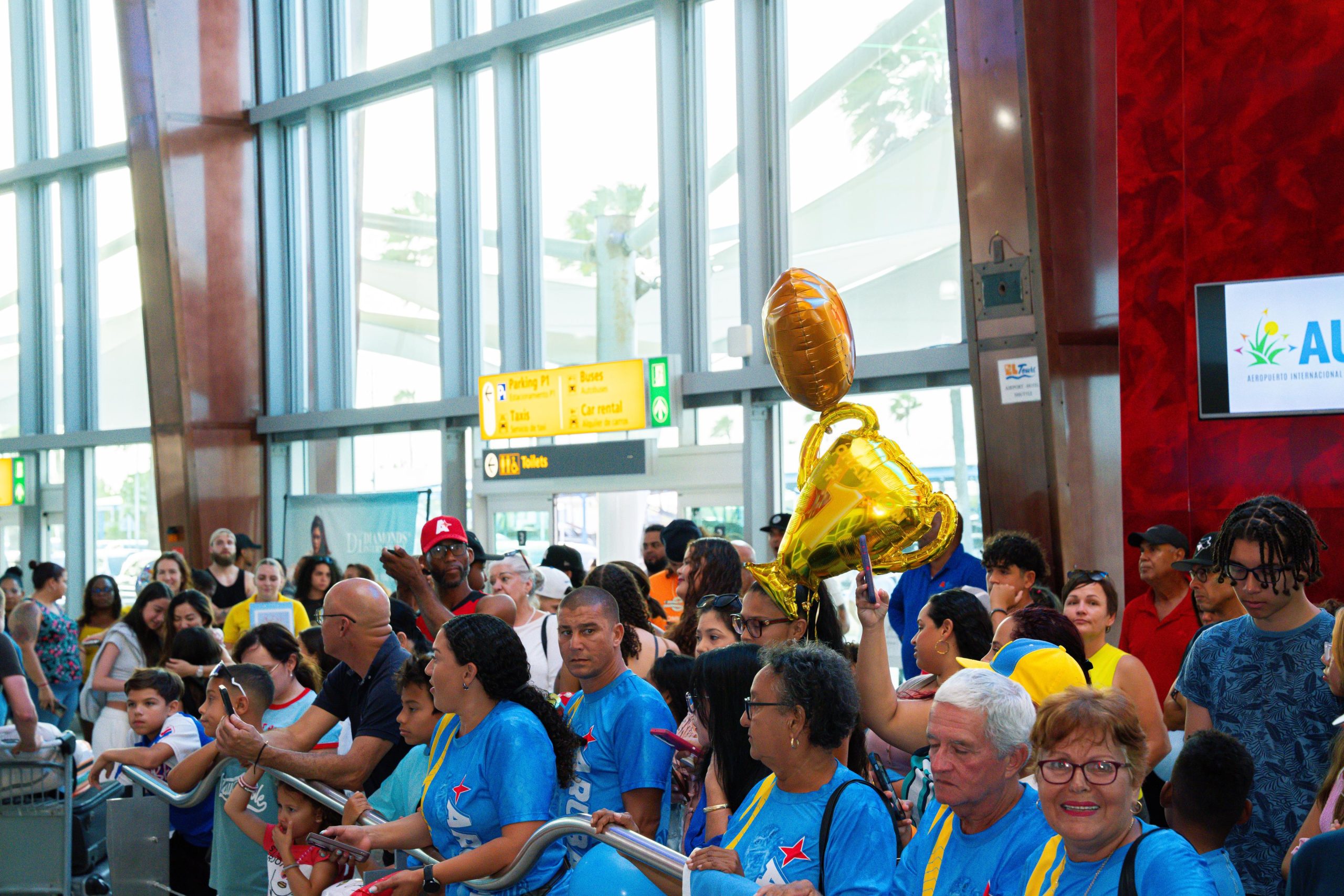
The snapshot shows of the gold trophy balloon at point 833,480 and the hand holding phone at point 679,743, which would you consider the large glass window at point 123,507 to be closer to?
the gold trophy balloon at point 833,480

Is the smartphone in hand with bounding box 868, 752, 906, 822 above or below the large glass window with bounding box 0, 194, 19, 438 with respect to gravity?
below

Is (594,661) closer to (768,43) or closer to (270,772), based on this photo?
(270,772)

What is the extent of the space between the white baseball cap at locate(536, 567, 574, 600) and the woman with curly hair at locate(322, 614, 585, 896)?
9.29 ft

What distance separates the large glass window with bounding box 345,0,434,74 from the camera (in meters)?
12.9

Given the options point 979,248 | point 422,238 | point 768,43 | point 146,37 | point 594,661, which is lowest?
point 594,661

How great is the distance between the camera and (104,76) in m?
16.1

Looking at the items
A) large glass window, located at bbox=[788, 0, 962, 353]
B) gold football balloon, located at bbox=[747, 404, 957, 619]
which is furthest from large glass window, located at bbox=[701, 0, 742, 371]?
gold football balloon, located at bbox=[747, 404, 957, 619]

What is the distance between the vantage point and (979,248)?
7.44m

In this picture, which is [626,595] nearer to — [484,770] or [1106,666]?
[484,770]

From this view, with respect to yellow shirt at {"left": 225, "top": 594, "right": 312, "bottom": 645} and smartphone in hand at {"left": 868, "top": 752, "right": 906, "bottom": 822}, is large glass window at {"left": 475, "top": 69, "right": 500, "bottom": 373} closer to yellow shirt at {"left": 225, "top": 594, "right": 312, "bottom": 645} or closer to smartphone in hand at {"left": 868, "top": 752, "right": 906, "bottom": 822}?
yellow shirt at {"left": 225, "top": 594, "right": 312, "bottom": 645}

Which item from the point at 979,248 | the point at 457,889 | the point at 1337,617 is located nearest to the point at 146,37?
the point at 979,248

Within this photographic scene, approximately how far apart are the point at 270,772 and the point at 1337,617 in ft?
9.64

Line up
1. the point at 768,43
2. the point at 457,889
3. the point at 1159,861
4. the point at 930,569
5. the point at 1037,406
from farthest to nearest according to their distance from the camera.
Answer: the point at 768,43, the point at 1037,406, the point at 930,569, the point at 457,889, the point at 1159,861

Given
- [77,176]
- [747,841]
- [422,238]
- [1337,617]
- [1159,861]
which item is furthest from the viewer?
[77,176]
